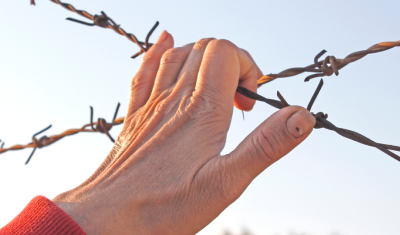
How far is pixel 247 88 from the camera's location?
1.51 m

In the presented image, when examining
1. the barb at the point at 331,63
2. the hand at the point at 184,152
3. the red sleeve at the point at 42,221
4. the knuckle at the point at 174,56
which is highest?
the knuckle at the point at 174,56

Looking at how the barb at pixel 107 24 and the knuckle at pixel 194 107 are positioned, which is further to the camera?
the barb at pixel 107 24

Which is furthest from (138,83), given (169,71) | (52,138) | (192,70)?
(52,138)

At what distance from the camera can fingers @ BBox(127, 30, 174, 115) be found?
66.7 inches

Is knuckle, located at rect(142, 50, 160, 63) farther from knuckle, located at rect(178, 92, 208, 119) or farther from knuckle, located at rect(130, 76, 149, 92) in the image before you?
knuckle, located at rect(178, 92, 208, 119)

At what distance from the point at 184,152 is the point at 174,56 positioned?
453 millimetres

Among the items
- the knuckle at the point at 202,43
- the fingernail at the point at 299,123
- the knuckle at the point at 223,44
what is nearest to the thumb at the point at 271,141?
the fingernail at the point at 299,123

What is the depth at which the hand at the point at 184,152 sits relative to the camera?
1225 millimetres

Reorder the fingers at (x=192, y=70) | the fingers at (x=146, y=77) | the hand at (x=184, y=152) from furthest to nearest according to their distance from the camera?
the fingers at (x=146, y=77) < the fingers at (x=192, y=70) < the hand at (x=184, y=152)

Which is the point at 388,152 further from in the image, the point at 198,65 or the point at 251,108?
the point at 198,65

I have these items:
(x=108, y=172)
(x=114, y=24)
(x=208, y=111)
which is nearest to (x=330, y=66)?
(x=208, y=111)

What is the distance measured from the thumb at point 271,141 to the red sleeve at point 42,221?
1.69 feet

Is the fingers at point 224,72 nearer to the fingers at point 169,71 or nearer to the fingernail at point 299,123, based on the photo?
the fingers at point 169,71

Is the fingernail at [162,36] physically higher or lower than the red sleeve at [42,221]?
higher
